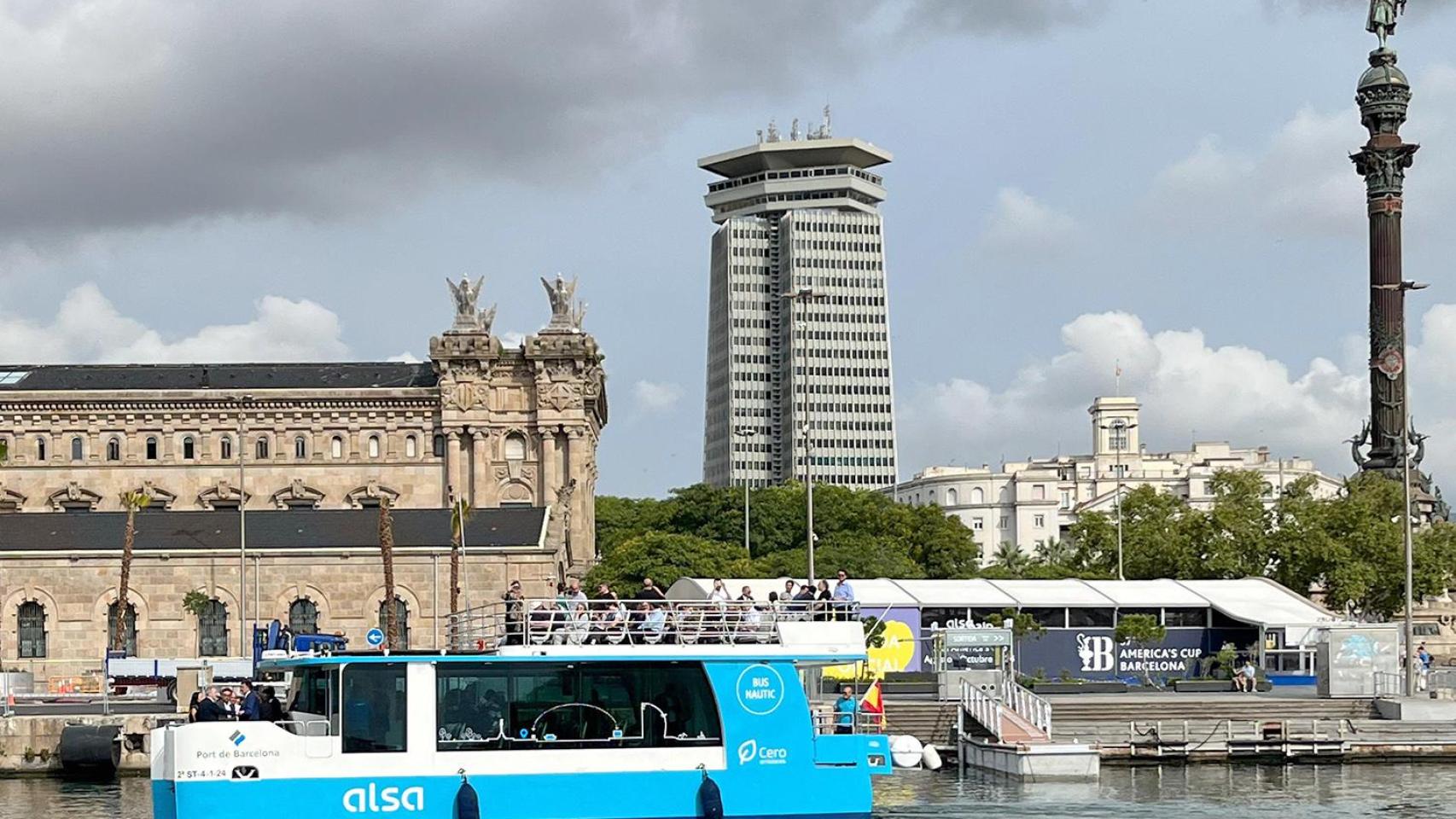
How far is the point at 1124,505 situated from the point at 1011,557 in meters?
44.3

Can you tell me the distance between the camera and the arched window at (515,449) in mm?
115500

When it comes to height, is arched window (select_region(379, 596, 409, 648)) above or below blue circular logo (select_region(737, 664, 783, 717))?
below

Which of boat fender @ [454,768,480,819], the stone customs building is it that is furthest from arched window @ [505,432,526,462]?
boat fender @ [454,768,480,819]

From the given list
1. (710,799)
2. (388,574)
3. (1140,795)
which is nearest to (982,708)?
(1140,795)

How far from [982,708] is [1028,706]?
1204mm

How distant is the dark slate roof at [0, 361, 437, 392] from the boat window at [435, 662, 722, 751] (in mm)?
86609

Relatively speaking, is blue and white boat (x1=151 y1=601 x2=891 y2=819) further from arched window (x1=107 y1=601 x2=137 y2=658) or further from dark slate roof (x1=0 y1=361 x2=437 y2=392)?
dark slate roof (x1=0 y1=361 x2=437 y2=392)

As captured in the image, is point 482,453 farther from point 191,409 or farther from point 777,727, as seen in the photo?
point 777,727

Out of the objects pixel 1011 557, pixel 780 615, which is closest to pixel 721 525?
pixel 1011 557

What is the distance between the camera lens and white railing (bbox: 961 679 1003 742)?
5000 centimetres

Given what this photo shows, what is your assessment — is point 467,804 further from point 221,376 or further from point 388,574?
point 221,376

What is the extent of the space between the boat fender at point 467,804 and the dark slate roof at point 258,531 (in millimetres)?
54609

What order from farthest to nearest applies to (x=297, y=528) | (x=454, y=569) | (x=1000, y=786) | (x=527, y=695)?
(x=297, y=528)
(x=454, y=569)
(x=1000, y=786)
(x=527, y=695)

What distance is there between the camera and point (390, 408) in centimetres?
11675
